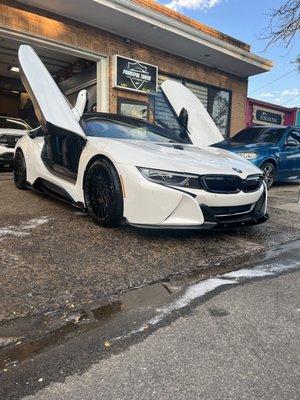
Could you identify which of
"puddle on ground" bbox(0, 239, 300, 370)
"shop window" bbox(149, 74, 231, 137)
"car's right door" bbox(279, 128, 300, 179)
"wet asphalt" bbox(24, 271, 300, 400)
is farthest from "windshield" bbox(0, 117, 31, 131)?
"wet asphalt" bbox(24, 271, 300, 400)

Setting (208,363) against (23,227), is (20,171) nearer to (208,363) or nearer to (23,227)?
(23,227)

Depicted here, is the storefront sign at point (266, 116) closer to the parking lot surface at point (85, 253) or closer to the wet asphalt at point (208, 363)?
the parking lot surface at point (85, 253)

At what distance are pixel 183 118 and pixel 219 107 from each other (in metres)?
9.42

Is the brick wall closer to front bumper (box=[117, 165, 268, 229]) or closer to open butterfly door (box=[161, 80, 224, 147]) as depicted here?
open butterfly door (box=[161, 80, 224, 147])

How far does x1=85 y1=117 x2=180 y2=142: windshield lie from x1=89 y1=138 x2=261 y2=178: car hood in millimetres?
283

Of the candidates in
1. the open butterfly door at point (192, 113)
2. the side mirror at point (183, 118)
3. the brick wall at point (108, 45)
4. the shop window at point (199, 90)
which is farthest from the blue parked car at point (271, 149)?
the shop window at point (199, 90)

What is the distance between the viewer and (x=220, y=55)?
12961 mm

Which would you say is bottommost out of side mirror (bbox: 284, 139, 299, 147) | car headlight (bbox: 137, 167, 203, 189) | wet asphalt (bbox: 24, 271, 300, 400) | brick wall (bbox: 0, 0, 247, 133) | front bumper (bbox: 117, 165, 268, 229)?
wet asphalt (bbox: 24, 271, 300, 400)

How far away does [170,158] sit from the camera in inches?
157

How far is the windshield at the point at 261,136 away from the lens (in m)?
9.04

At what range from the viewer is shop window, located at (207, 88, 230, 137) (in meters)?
14.4

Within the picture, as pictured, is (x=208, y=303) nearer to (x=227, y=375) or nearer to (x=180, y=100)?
(x=227, y=375)

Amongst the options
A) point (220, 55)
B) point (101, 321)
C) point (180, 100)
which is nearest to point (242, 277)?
point (101, 321)

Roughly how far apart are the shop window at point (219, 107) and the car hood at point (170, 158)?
1013 centimetres
